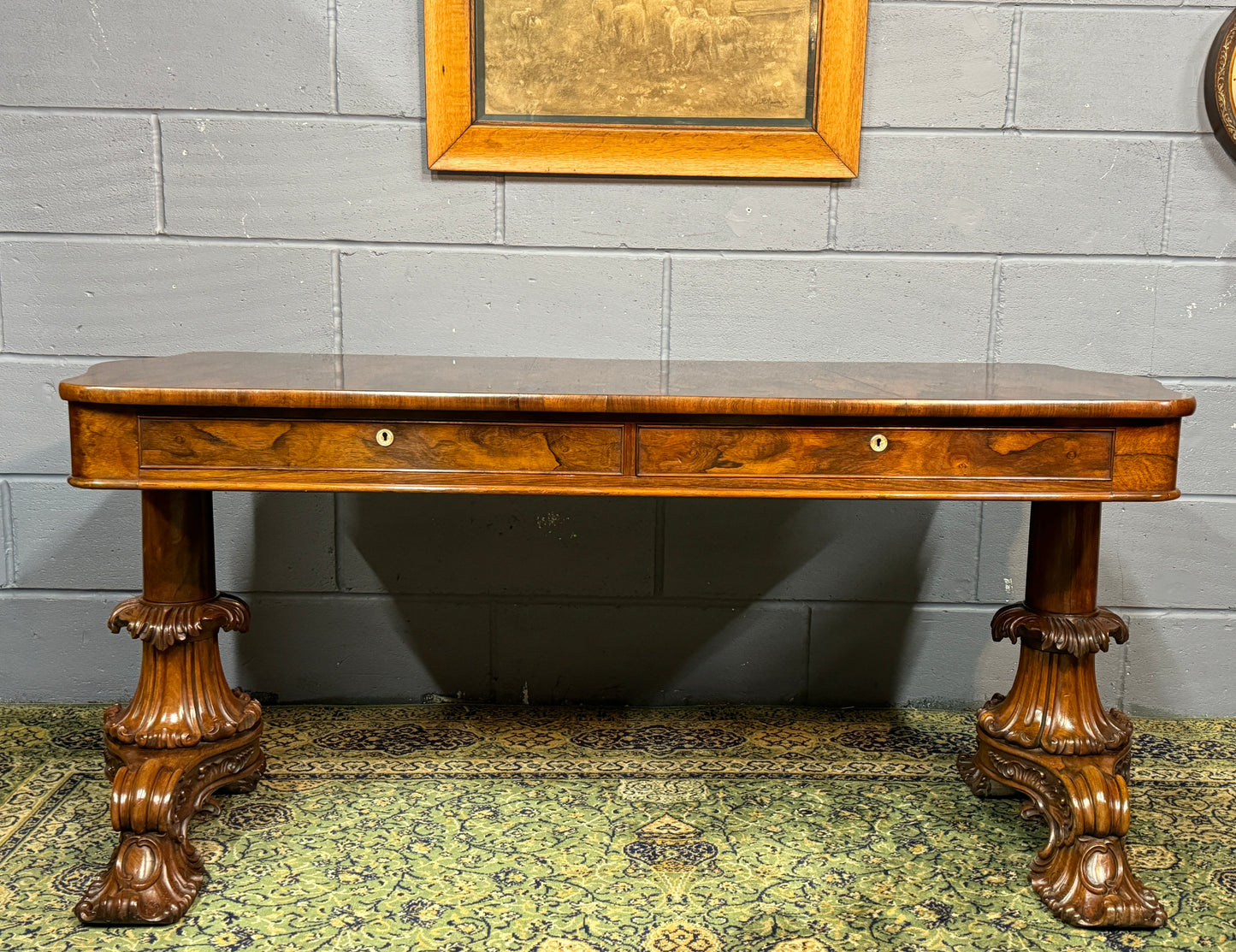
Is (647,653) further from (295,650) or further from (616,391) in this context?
(616,391)

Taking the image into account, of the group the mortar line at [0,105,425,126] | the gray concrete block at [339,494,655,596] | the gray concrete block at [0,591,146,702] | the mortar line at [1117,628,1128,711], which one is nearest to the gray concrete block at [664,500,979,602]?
the gray concrete block at [339,494,655,596]

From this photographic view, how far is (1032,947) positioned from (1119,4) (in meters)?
2.03

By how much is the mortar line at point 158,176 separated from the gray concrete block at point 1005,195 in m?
1.58

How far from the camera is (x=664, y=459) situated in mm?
1641

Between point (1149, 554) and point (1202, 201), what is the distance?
86 centimetres

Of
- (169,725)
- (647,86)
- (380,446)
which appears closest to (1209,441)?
(647,86)

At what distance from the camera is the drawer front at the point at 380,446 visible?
163 cm

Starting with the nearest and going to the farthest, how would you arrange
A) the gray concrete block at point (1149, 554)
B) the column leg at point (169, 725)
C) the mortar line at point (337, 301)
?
the column leg at point (169, 725) → the mortar line at point (337, 301) → the gray concrete block at point (1149, 554)

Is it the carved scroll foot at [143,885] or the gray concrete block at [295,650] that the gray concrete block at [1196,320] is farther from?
the carved scroll foot at [143,885]

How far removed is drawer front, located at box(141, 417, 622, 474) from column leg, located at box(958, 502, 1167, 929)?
2.84ft

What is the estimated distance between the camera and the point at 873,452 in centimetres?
163

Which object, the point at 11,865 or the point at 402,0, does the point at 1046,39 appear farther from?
the point at 11,865

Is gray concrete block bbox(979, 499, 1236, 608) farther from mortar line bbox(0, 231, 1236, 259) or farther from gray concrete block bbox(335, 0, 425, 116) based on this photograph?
gray concrete block bbox(335, 0, 425, 116)

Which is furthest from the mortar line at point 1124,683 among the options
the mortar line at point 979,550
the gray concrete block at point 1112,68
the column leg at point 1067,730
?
the gray concrete block at point 1112,68
